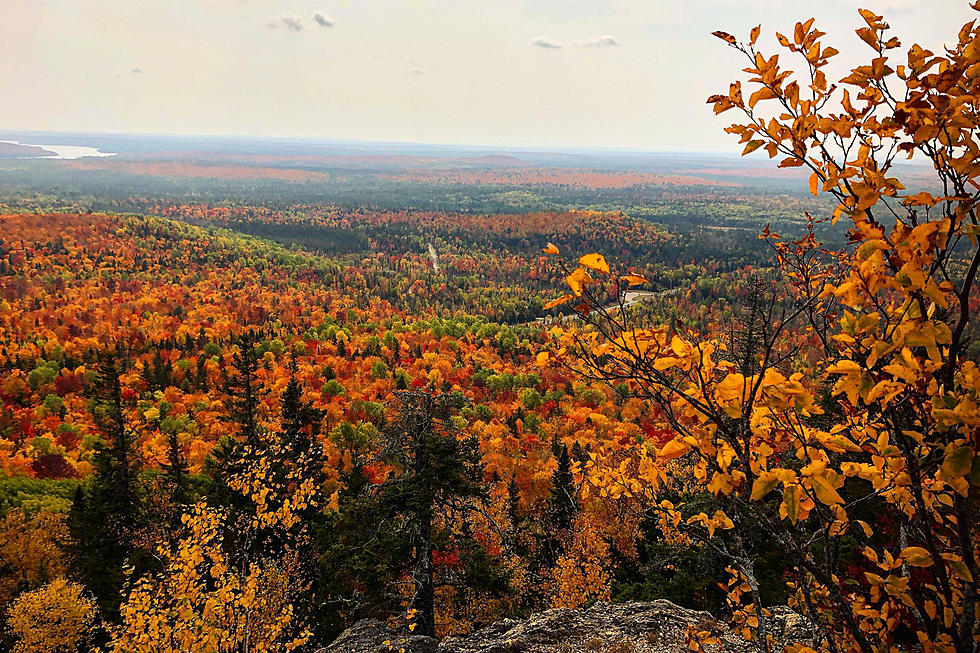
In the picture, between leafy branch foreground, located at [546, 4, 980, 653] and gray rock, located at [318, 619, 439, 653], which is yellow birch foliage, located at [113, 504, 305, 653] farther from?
leafy branch foreground, located at [546, 4, 980, 653]

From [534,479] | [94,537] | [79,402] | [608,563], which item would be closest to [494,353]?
[534,479]

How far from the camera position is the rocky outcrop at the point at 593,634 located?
1048 centimetres

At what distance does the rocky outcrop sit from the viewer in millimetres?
10484

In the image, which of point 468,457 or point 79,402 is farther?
point 79,402

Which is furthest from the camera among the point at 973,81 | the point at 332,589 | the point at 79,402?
the point at 79,402

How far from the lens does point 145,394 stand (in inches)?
2532

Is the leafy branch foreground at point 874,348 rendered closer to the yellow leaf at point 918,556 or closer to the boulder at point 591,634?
the yellow leaf at point 918,556

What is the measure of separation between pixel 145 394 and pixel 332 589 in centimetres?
5800

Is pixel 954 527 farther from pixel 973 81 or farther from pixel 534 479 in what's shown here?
pixel 534 479

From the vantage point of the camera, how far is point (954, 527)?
130 inches

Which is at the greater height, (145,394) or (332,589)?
(332,589)

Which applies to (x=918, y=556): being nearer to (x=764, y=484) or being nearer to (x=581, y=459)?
(x=764, y=484)

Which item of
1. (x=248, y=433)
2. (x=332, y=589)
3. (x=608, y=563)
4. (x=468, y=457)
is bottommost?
(x=608, y=563)

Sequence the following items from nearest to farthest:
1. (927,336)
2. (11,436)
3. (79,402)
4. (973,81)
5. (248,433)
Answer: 1. (927,336)
2. (973,81)
3. (248,433)
4. (11,436)
5. (79,402)
